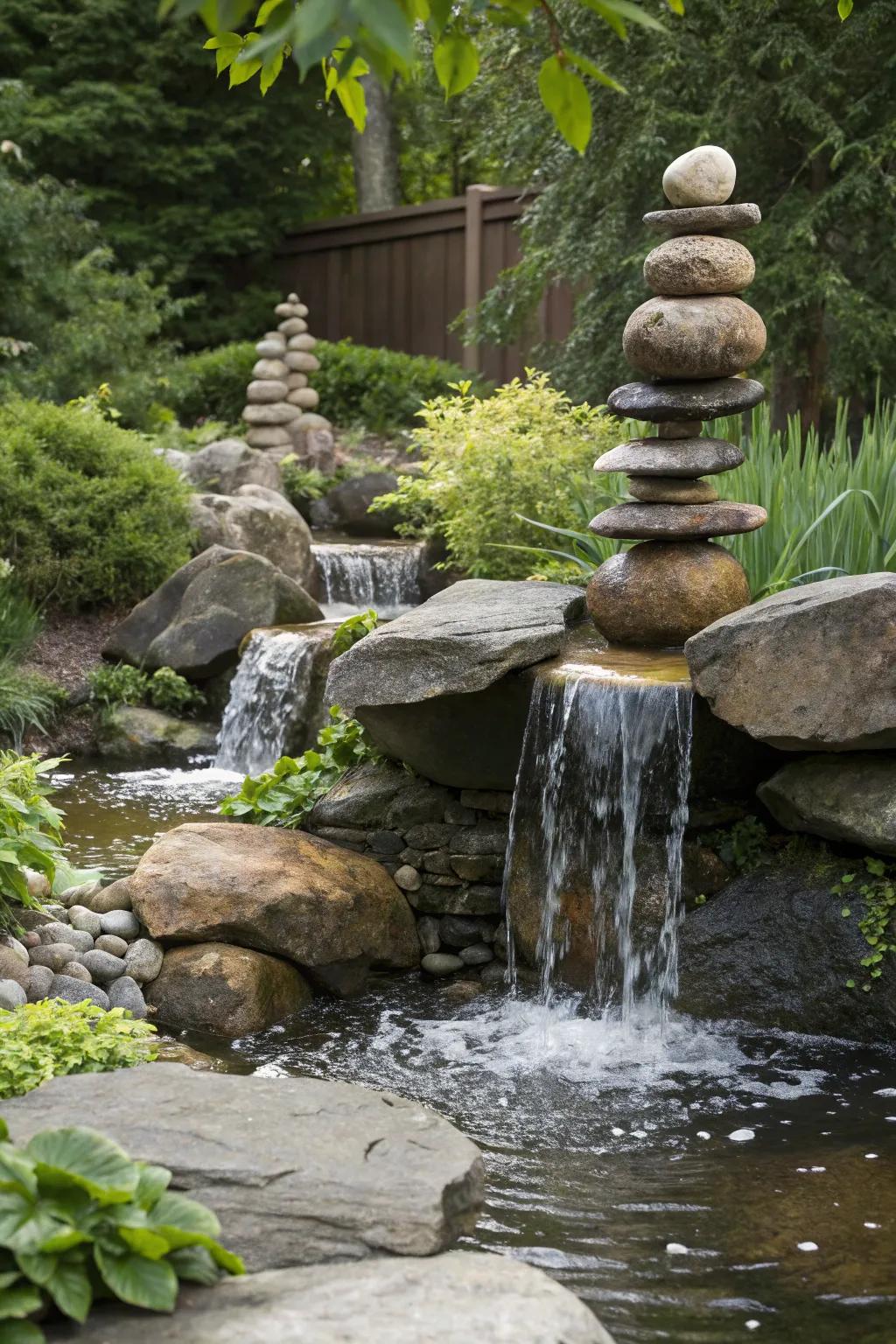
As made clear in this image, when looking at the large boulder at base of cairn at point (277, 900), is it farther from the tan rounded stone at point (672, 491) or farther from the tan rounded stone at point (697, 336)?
the tan rounded stone at point (697, 336)

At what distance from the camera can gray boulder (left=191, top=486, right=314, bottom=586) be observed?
1109cm

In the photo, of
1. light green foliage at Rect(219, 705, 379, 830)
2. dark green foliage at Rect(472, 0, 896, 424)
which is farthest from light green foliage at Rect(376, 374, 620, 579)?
light green foliage at Rect(219, 705, 379, 830)

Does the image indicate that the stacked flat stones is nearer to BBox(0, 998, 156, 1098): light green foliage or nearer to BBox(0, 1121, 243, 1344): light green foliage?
BBox(0, 998, 156, 1098): light green foliage

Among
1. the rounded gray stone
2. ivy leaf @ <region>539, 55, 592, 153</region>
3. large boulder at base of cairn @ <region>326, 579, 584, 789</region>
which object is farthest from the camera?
large boulder at base of cairn @ <region>326, 579, 584, 789</region>

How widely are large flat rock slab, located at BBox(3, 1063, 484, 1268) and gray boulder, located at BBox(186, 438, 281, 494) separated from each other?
10.4 meters

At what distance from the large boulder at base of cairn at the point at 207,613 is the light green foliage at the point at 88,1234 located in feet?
23.3

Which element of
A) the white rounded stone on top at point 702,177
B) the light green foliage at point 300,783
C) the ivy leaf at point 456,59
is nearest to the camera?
the ivy leaf at point 456,59

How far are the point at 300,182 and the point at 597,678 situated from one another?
52.2ft

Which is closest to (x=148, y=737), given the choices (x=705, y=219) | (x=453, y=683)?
(x=453, y=683)

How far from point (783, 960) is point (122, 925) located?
7.76 feet

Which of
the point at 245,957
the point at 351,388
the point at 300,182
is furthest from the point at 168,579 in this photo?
the point at 300,182

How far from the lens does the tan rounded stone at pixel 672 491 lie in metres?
5.87

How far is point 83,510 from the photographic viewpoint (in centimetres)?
1021

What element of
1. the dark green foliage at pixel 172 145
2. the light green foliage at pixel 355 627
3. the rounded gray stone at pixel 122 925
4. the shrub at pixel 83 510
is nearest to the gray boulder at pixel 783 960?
the rounded gray stone at pixel 122 925
